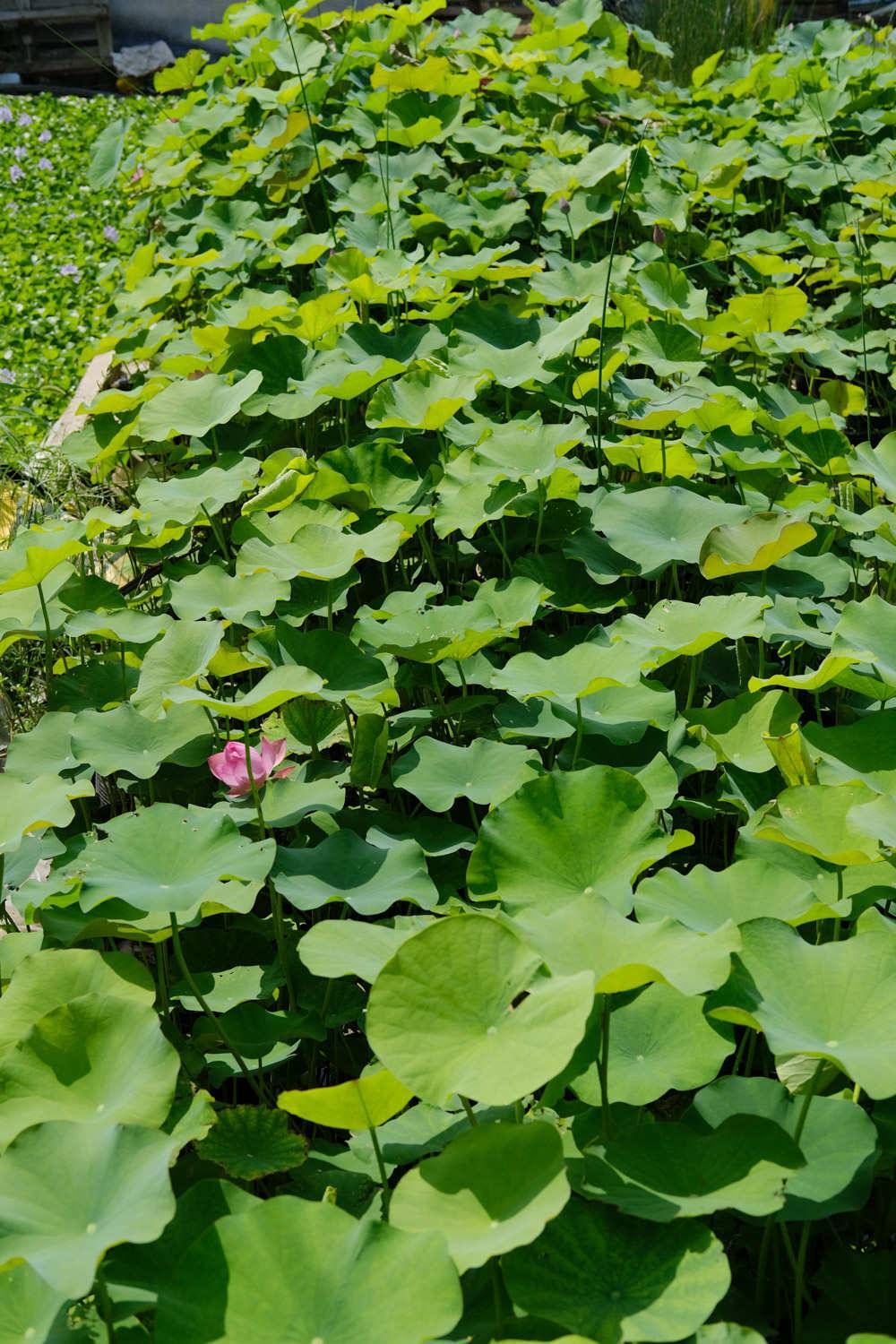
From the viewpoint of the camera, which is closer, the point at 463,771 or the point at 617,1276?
the point at 617,1276

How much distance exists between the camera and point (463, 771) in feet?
4.49

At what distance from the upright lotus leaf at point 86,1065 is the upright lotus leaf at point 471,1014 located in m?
0.18

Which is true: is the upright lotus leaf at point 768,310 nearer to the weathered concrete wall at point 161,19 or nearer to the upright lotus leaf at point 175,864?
the upright lotus leaf at point 175,864

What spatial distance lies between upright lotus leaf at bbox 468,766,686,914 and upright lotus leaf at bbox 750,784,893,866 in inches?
3.9

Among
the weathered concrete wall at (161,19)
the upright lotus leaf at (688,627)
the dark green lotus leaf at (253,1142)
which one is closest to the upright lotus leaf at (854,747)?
the upright lotus leaf at (688,627)

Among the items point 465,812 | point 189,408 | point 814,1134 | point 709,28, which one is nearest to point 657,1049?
point 814,1134

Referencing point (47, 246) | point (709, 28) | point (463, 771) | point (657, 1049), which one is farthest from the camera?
point (47, 246)

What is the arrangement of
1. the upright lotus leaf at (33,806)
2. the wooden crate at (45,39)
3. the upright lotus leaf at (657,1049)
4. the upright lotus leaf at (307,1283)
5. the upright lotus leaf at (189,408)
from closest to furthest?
the upright lotus leaf at (307,1283) → the upright lotus leaf at (657,1049) → the upright lotus leaf at (33,806) → the upright lotus leaf at (189,408) → the wooden crate at (45,39)

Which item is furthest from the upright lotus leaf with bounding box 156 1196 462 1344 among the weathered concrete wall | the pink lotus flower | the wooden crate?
the weathered concrete wall

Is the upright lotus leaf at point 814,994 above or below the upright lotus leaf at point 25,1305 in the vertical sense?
above

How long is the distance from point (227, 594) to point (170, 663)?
16 centimetres

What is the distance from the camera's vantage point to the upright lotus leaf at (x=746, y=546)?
58.5 inches

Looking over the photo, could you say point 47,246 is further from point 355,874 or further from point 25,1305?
point 25,1305

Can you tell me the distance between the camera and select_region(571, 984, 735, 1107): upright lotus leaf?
981mm
